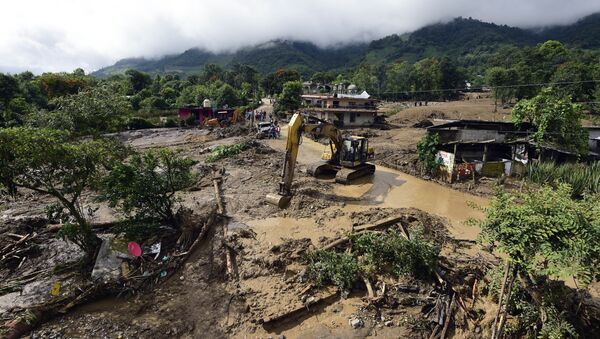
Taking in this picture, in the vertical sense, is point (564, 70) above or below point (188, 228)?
above

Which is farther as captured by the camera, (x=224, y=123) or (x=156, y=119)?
(x=156, y=119)

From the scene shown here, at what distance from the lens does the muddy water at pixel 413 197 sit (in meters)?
13.3

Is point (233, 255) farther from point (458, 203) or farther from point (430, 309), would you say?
point (458, 203)

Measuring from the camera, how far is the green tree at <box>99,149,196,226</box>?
9023 millimetres

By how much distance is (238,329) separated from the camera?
6.72 meters

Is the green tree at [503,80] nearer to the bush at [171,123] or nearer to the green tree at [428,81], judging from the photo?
the green tree at [428,81]

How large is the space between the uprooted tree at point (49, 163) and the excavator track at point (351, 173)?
36.1 ft

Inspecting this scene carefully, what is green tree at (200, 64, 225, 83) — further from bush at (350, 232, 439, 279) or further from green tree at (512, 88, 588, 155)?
bush at (350, 232, 439, 279)

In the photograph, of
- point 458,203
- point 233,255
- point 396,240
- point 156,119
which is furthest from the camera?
point 156,119

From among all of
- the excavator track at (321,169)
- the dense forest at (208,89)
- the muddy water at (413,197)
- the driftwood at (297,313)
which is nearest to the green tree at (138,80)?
the dense forest at (208,89)

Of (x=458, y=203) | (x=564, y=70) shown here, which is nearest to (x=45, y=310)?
(x=458, y=203)

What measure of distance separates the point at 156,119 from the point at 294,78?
43107mm

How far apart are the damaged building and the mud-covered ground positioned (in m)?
1.58

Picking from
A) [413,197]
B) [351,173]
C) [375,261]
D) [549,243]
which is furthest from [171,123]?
[549,243]
